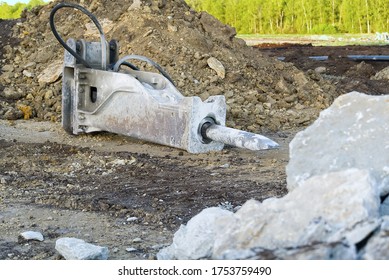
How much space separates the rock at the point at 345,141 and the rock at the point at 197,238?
560mm

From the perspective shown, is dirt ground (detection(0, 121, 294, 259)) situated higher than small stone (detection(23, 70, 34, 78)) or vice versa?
small stone (detection(23, 70, 34, 78))

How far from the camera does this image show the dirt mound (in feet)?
39.4

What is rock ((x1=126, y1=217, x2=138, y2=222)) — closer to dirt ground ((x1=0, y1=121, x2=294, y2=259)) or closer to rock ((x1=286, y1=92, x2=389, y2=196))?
dirt ground ((x1=0, y1=121, x2=294, y2=259))

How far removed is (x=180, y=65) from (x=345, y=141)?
7534mm

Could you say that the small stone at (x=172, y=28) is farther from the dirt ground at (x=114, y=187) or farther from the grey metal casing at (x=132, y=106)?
the dirt ground at (x=114, y=187)

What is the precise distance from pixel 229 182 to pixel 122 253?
7.93 ft

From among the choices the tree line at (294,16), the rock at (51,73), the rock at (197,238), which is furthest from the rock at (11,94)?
the tree line at (294,16)

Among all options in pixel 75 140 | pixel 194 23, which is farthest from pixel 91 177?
pixel 194 23

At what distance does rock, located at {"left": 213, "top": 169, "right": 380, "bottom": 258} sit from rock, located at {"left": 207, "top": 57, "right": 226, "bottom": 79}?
26.1ft

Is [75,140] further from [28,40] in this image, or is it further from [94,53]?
[28,40]

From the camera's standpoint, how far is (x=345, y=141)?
5074 mm

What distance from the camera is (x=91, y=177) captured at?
27.7 ft

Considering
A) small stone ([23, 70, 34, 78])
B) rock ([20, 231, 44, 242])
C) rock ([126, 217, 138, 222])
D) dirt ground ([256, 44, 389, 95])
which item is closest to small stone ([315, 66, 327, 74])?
dirt ground ([256, 44, 389, 95])
